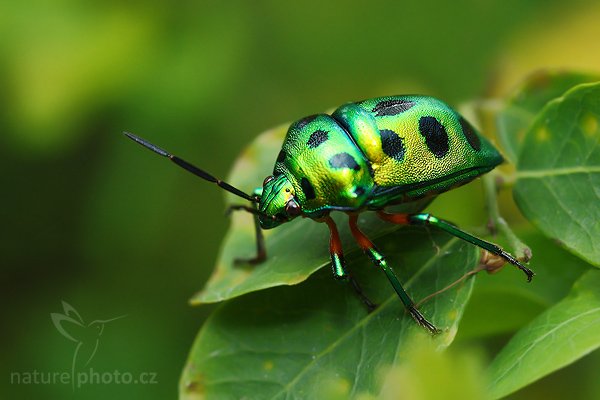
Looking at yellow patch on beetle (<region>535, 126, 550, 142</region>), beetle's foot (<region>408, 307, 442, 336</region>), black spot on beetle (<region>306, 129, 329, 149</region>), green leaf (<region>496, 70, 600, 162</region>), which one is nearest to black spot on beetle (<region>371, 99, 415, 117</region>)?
black spot on beetle (<region>306, 129, 329, 149</region>)

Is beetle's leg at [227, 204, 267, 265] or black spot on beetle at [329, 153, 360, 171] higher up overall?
black spot on beetle at [329, 153, 360, 171]

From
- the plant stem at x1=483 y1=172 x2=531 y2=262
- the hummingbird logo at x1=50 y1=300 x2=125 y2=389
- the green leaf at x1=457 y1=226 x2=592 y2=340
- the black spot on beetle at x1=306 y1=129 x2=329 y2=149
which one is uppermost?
the black spot on beetle at x1=306 y1=129 x2=329 y2=149

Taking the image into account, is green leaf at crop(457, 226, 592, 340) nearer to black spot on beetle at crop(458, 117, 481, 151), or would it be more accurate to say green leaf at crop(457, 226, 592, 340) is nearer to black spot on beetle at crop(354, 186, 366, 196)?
black spot on beetle at crop(458, 117, 481, 151)

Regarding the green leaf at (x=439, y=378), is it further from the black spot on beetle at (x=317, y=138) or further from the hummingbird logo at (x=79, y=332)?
the hummingbird logo at (x=79, y=332)

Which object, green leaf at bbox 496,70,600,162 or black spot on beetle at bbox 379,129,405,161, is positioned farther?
green leaf at bbox 496,70,600,162

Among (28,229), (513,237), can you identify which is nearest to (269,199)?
(513,237)

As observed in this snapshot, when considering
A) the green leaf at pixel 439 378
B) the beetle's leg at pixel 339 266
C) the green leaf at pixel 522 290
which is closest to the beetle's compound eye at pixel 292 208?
the beetle's leg at pixel 339 266

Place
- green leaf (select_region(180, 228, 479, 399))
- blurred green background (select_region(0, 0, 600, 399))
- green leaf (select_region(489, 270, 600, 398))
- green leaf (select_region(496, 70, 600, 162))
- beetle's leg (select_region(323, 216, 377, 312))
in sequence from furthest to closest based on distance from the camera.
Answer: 1. blurred green background (select_region(0, 0, 600, 399))
2. green leaf (select_region(496, 70, 600, 162))
3. beetle's leg (select_region(323, 216, 377, 312))
4. green leaf (select_region(180, 228, 479, 399))
5. green leaf (select_region(489, 270, 600, 398))

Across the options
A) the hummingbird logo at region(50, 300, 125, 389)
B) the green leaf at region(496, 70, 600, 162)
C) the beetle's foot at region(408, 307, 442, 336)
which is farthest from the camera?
the hummingbird logo at region(50, 300, 125, 389)

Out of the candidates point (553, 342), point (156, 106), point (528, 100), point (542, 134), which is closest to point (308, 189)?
point (542, 134)
